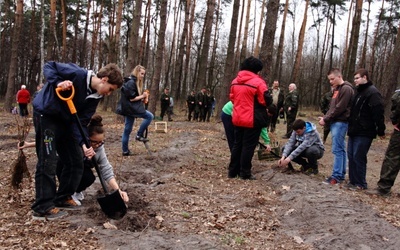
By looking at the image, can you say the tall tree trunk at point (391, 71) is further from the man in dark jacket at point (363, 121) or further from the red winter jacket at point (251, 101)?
the red winter jacket at point (251, 101)

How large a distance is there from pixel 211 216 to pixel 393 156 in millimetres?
3267

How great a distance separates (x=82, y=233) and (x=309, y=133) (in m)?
4.43

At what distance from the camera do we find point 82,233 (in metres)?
3.58

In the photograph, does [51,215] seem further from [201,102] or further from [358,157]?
[201,102]

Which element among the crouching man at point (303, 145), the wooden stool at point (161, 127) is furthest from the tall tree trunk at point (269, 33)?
the wooden stool at point (161, 127)

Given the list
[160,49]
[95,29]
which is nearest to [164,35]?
[160,49]

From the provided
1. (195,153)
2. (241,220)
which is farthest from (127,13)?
(241,220)

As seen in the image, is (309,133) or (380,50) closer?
(309,133)

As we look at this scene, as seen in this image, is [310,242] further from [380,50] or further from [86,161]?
[380,50]

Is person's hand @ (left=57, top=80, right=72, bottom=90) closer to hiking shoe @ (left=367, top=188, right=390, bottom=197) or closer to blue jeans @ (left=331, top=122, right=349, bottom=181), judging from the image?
blue jeans @ (left=331, top=122, right=349, bottom=181)

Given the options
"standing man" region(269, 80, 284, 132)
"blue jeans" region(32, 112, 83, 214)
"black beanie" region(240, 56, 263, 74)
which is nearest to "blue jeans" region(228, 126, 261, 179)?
"black beanie" region(240, 56, 263, 74)

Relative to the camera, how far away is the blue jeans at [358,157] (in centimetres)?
596

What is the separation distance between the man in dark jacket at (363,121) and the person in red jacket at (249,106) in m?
1.41

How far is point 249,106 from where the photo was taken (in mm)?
6059
